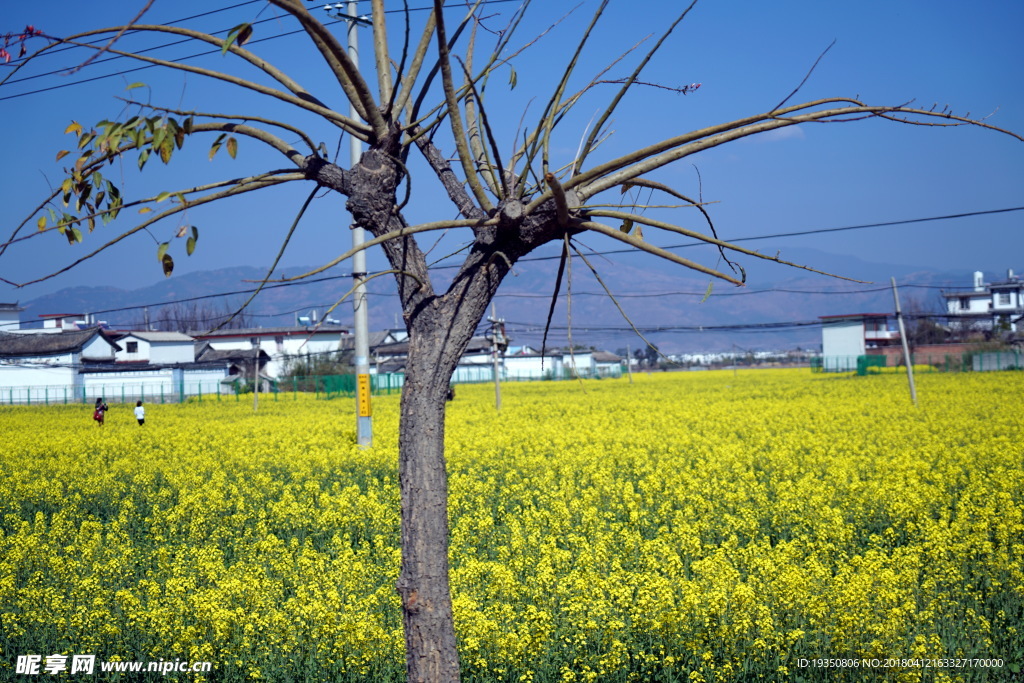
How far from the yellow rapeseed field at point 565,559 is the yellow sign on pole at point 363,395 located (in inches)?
32.6

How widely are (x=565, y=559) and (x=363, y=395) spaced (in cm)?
1070

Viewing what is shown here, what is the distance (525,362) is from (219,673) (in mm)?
99633

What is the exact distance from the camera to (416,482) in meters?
3.53

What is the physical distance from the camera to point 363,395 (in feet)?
60.8

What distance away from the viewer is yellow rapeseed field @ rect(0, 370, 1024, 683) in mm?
6273

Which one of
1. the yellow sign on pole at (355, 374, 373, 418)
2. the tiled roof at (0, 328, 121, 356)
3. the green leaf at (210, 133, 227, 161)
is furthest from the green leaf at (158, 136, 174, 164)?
the tiled roof at (0, 328, 121, 356)

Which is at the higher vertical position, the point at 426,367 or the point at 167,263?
the point at 167,263

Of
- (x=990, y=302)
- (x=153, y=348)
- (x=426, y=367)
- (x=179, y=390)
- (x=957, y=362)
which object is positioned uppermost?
(x=990, y=302)

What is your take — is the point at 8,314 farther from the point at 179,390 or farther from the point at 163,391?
the point at 179,390

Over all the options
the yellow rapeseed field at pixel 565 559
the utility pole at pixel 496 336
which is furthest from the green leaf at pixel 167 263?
the utility pole at pixel 496 336

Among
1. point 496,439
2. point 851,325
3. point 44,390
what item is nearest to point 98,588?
point 496,439

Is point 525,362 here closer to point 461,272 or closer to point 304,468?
point 304,468

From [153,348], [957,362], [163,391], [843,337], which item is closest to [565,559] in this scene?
[163,391]

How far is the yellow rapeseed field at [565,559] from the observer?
→ 6.27 m
